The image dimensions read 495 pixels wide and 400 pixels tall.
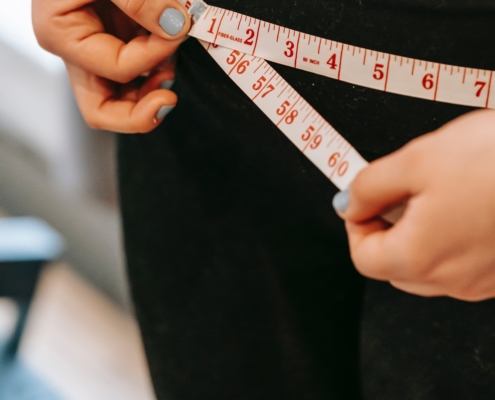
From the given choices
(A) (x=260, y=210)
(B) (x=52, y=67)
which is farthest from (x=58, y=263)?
(A) (x=260, y=210)

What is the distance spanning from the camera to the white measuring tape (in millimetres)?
475

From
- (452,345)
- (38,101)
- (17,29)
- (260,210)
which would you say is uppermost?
(17,29)

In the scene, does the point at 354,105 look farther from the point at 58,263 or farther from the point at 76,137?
the point at 58,263

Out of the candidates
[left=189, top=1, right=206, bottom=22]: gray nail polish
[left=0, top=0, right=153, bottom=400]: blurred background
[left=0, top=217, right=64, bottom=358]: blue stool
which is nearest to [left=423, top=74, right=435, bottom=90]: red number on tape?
[left=189, top=1, right=206, bottom=22]: gray nail polish

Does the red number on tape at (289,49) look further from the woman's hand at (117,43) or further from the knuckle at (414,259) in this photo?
the knuckle at (414,259)

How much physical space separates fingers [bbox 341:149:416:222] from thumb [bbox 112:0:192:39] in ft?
0.85

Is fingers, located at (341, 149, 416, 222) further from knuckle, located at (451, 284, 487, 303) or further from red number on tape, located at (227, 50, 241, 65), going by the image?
red number on tape, located at (227, 50, 241, 65)

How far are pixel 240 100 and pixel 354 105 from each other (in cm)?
13

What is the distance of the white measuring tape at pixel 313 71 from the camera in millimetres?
475

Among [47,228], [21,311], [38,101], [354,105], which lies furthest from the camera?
[47,228]

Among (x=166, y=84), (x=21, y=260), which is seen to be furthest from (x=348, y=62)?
(x=21, y=260)

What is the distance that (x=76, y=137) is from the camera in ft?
3.83

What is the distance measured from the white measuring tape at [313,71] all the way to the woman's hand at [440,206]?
0.09 meters

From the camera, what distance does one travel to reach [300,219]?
0.67 meters
